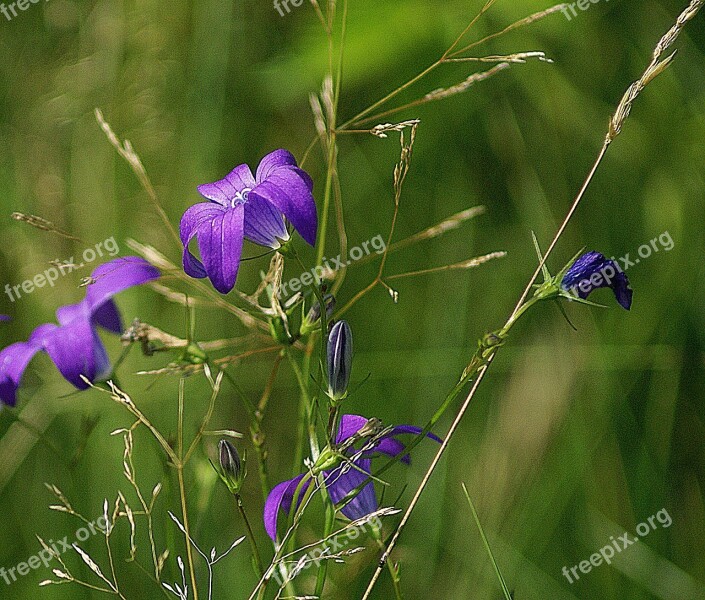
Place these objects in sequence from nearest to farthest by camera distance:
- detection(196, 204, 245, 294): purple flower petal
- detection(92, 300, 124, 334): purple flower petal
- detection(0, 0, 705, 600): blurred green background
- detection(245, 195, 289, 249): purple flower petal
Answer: detection(196, 204, 245, 294): purple flower petal < detection(245, 195, 289, 249): purple flower petal < detection(92, 300, 124, 334): purple flower petal < detection(0, 0, 705, 600): blurred green background

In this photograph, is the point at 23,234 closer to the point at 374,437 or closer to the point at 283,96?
the point at 283,96

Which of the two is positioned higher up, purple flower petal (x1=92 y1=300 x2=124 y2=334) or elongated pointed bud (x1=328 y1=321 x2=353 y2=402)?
purple flower petal (x1=92 y1=300 x2=124 y2=334)

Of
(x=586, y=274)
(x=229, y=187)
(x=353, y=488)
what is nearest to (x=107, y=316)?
(x=229, y=187)

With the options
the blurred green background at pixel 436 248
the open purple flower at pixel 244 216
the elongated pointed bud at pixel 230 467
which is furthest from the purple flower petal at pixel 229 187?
the blurred green background at pixel 436 248

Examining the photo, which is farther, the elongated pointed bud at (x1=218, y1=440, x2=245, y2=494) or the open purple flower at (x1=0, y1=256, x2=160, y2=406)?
the open purple flower at (x1=0, y1=256, x2=160, y2=406)

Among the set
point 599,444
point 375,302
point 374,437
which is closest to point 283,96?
point 375,302

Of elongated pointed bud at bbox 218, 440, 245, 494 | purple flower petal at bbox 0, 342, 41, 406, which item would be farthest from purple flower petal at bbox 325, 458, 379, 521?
purple flower petal at bbox 0, 342, 41, 406

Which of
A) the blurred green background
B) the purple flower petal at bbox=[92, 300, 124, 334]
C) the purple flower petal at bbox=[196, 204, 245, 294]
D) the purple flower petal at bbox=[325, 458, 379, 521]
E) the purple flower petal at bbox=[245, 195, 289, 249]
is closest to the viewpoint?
the purple flower petal at bbox=[196, 204, 245, 294]

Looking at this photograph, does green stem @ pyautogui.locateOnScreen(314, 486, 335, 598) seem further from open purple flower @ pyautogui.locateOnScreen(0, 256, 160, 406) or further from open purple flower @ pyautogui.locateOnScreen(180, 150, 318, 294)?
open purple flower @ pyautogui.locateOnScreen(0, 256, 160, 406)

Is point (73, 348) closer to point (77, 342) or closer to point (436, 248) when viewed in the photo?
point (77, 342)
